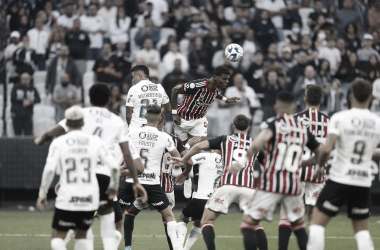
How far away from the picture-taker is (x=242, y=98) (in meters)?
16.0

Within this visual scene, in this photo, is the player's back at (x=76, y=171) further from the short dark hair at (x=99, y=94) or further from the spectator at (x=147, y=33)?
the spectator at (x=147, y=33)

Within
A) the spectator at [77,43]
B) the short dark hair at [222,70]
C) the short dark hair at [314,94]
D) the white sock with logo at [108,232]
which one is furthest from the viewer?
the spectator at [77,43]

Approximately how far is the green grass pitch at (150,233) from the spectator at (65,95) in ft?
9.50

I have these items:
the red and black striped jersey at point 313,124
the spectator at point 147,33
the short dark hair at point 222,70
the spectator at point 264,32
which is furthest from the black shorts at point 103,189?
the spectator at point 264,32

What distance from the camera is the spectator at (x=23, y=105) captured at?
610 inches

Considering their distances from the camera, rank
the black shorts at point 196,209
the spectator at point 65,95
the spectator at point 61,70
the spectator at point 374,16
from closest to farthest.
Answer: the black shorts at point 196,209 < the spectator at point 65,95 < the spectator at point 61,70 < the spectator at point 374,16

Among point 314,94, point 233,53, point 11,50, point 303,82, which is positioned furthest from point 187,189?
point 11,50

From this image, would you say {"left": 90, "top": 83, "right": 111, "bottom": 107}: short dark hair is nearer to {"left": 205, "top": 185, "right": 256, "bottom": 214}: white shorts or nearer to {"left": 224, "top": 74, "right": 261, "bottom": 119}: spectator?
{"left": 205, "top": 185, "right": 256, "bottom": 214}: white shorts

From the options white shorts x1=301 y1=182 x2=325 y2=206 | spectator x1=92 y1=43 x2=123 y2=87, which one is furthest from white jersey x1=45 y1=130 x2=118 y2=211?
spectator x1=92 y1=43 x2=123 y2=87

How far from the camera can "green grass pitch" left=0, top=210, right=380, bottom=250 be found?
1060cm

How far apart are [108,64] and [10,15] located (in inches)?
158

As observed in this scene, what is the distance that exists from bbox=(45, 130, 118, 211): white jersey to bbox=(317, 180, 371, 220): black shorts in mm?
2654

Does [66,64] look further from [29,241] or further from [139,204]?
[139,204]

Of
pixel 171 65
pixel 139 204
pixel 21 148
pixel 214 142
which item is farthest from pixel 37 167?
pixel 214 142
